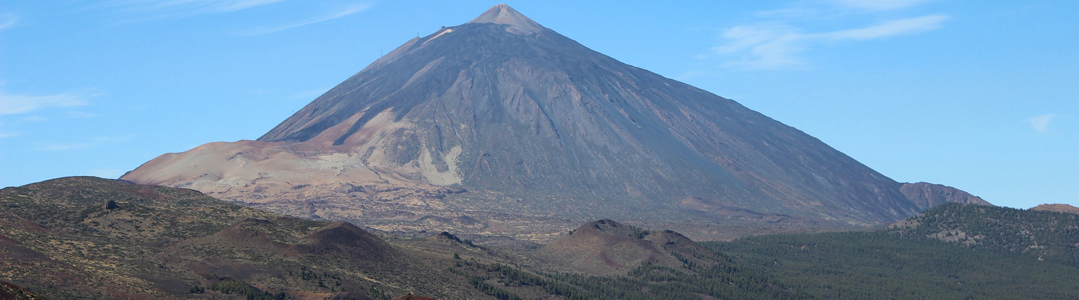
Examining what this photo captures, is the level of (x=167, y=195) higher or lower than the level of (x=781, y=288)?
higher

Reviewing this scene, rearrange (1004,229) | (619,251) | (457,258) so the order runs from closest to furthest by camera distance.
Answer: (457,258)
(619,251)
(1004,229)

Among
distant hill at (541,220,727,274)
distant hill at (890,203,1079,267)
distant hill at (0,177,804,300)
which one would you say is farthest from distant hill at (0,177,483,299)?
distant hill at (890,203,1079,267)

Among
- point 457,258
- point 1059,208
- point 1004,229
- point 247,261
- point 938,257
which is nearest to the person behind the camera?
point 247,261

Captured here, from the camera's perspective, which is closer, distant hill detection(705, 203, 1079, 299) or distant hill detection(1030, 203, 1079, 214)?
distant hill detection(705, 203, 1079, 299)

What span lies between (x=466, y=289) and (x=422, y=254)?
41.7 feet

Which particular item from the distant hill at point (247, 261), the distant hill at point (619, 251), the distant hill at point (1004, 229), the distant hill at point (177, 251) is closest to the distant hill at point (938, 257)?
the distant hill at point (1004, 229)

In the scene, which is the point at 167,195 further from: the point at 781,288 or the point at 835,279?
the point at 835,279

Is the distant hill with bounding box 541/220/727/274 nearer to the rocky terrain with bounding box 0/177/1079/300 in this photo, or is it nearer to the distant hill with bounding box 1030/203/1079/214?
the rocky terrain with bounding box 0/177/1079/300

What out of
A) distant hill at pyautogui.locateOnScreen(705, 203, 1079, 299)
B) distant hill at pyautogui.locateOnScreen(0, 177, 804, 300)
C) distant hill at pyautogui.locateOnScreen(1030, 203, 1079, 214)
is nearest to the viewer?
distant hill at pyautogui.locateOnScreen(0, 177, 804, 300)

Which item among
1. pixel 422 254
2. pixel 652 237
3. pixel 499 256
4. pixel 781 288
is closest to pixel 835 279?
pixel 781 288

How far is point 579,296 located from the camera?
11156 centimetres

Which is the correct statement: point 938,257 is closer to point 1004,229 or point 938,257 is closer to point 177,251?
point 1004,229

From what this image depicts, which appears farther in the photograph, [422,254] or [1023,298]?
[1023,298]

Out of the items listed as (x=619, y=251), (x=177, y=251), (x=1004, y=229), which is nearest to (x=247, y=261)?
(x=177, y=251)
